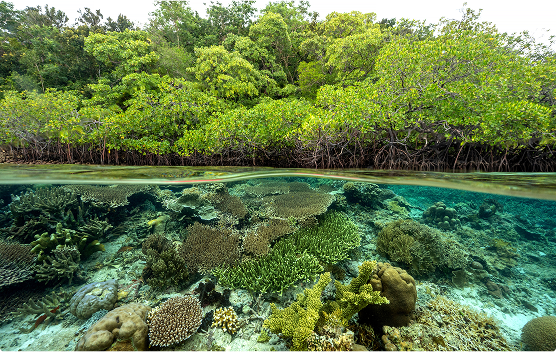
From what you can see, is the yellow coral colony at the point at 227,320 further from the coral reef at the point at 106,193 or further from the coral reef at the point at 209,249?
the coral reef at the point at 106,193

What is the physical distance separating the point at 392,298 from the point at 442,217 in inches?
266

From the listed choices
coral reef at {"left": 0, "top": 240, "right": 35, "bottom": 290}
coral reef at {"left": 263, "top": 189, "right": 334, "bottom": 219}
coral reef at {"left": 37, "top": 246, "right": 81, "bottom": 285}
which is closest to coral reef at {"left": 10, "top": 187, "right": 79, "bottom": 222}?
coral reef at {"left": 0, "top": 240, "right": 35, "bottom": 290}

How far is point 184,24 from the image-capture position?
22797 mm

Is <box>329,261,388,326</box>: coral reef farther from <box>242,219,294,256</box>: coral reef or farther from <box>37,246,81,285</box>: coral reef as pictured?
<box>37,246,81,285</box>: coral reef

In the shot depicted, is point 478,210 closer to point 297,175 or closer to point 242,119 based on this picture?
point 297,175

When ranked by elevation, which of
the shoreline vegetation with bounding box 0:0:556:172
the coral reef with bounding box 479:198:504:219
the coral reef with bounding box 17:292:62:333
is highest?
the shoreline vegetation with bounding box 0:0:556:172

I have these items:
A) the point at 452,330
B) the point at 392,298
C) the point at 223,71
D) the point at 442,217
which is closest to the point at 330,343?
the point at 392,298

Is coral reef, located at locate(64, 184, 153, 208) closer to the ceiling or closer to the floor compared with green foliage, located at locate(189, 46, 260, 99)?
closer to the floor

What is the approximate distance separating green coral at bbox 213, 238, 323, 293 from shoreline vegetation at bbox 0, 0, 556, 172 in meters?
4.94

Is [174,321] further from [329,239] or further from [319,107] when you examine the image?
[319,107]

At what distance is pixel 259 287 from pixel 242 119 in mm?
7564

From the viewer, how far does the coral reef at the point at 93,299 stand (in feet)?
14.0

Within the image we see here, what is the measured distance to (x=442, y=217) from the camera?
8.50 meters

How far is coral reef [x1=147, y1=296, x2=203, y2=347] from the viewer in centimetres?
371
